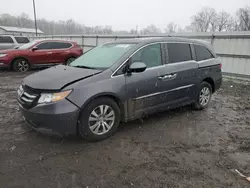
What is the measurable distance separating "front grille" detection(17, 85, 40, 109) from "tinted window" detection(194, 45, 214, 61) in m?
3.38

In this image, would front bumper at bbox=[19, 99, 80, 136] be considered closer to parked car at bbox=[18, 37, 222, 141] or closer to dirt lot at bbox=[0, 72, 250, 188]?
parked car at bbox=[18, 37, 222, 141]

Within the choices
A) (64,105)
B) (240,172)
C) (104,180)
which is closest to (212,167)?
(240,172)

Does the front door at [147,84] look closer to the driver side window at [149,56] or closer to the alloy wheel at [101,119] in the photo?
the driver side window at [149,56]

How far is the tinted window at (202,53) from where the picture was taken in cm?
474

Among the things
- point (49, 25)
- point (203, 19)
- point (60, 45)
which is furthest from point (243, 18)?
point (49, 25)

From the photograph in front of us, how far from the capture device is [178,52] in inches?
171

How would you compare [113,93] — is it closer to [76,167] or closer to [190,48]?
[76,167]

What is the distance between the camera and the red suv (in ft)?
31.7

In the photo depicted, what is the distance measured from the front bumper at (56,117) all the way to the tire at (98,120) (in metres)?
0.14

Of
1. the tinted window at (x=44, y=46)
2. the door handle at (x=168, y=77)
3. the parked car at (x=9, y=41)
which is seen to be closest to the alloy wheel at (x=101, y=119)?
the door handle at (x=168, y=77)

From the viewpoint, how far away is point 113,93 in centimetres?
334

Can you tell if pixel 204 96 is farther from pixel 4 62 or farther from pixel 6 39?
pixel 6 39

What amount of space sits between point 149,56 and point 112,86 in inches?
Result: 40.6

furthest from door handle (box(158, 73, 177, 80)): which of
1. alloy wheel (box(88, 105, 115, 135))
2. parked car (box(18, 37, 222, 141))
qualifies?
alloy wheel (box(88, 105, 115, 135))
